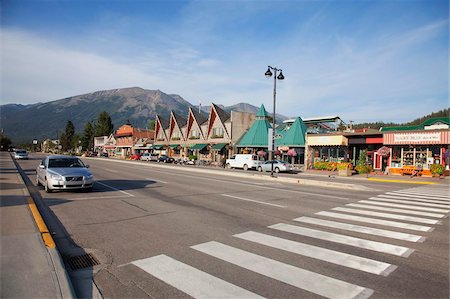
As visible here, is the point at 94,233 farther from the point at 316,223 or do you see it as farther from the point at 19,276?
the point at 316,223

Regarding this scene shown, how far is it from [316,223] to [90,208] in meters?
6.98

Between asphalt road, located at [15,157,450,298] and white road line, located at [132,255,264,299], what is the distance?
14 mm

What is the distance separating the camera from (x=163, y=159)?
57.4 metres

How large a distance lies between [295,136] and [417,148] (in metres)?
15.4

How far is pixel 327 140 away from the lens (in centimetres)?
3738

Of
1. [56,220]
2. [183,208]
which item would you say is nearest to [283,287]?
[183,208]

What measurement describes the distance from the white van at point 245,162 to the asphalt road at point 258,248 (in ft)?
86.5

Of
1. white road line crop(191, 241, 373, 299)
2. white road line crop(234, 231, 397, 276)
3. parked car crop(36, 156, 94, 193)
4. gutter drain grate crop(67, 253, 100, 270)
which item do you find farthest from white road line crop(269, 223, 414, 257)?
parked car crop(36, 156, 94, 193)

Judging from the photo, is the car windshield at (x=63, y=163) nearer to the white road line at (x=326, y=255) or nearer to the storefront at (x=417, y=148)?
the white road line at (x=326, y=255)

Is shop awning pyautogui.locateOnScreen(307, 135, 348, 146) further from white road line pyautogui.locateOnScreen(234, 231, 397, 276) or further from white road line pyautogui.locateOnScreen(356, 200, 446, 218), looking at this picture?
white road line pyautogui.locateOnScreen(234, 231, 397, 276)

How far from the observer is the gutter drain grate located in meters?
4.95

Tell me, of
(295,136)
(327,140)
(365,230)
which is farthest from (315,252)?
(295,136)

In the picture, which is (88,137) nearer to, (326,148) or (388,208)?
(326,148)

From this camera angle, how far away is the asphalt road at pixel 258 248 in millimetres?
4230
